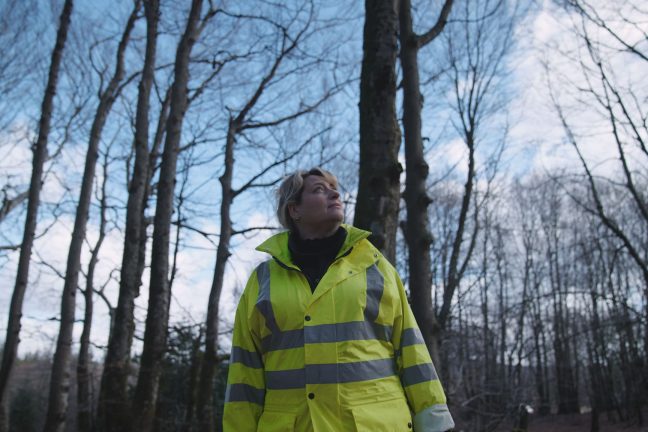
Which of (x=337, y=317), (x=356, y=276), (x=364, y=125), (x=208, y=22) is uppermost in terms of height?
(x=208, y=22)

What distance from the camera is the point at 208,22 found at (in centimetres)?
928

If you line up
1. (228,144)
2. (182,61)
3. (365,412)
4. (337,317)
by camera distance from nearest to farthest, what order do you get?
(365,412) → (337,317) → (182,61) → (228,144)

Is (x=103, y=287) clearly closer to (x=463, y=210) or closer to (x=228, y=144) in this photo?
(x=228, y=144)

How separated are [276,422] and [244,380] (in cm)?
23

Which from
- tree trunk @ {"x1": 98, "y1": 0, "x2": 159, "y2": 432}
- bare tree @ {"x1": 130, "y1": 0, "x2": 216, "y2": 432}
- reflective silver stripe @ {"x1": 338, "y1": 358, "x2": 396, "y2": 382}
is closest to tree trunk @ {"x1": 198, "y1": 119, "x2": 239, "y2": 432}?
tree trunk @ {"x1": 98, "y1": 0, "x2": 159, "y2": 432}

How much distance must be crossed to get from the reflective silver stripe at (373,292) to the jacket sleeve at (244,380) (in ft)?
1.59

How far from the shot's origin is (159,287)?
6.23 m

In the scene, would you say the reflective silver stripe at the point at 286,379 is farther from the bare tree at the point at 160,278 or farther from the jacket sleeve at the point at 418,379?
the bare tree at the point at 160,278

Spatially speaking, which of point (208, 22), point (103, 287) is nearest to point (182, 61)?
point (208, 22)

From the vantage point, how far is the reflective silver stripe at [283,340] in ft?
6.71

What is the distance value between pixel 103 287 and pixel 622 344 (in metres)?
21.1

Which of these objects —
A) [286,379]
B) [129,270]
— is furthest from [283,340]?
[129,270]

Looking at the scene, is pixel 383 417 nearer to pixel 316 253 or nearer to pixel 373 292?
pixel 373 292

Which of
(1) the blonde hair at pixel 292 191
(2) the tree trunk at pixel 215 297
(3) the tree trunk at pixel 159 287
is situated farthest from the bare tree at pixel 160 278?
(1) the blonde hair at pixel 292 191
